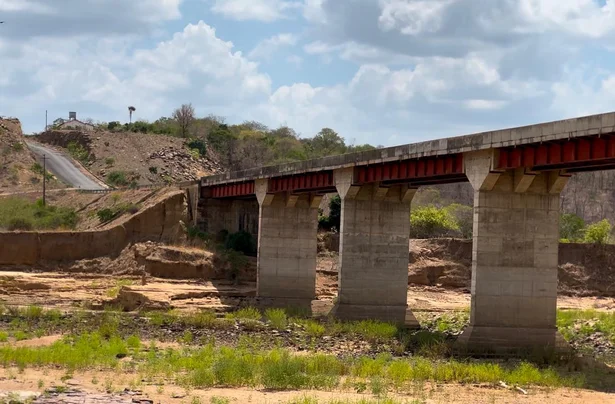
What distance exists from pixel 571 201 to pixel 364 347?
4222 inches

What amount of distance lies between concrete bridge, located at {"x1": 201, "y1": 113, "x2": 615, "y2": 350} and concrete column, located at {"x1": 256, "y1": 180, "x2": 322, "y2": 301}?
63 millimetres

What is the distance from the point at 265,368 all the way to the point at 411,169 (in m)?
19.8

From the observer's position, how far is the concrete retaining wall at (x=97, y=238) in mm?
70500

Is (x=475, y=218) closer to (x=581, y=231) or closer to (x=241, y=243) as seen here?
(x=241, y=243)

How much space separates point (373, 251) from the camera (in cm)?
5397

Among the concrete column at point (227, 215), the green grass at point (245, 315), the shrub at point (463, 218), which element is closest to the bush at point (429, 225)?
the shrub at point (463, 218)

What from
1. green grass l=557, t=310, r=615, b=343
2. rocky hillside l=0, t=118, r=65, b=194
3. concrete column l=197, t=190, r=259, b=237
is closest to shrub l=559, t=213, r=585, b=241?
concrete column l=197, t=190, r=259, b=237

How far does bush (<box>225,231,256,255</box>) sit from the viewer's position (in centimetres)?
7444

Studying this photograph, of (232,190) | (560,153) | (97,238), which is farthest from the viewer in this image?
(97,238)

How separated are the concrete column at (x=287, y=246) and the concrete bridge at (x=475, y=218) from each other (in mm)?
63

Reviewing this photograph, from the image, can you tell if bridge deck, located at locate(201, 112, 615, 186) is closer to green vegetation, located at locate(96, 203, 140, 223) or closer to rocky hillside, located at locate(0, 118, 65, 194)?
green vegetation, located at locate(96, 203, 140, 223)

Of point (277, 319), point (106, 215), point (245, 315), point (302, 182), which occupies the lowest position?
point (245, 315)

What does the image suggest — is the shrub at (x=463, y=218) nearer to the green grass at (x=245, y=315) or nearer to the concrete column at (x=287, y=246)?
the concrete column at (x=287, y=246)

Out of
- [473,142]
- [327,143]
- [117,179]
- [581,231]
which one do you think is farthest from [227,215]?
[327,143]
